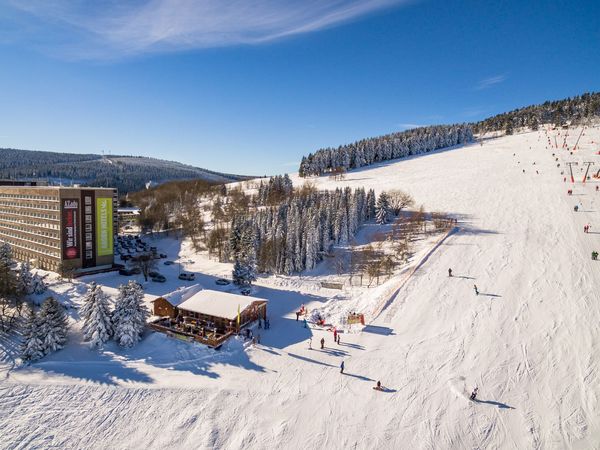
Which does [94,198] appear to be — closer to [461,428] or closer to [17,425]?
[17,425]

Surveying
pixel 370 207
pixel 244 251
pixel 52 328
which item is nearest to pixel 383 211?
pixel 370 207

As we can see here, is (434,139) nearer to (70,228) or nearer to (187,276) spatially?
(187,276)

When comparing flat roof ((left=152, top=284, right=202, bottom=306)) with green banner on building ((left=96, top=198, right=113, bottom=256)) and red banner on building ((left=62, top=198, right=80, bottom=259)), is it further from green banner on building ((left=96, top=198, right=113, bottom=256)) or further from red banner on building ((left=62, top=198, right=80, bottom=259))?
red banner on building ((left=62, top=198, right=80, bottom=259))

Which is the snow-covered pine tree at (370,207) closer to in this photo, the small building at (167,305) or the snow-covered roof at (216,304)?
the snow-covered roof at (216,304)

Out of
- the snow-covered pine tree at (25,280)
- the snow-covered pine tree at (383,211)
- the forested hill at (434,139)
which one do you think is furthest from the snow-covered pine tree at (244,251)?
the forested hill at (434,139)

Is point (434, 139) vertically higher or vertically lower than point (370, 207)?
higher

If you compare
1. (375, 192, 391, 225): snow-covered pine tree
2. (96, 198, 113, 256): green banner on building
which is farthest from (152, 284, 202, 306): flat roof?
(375, 192, 391, 225): snow-covered pine tree

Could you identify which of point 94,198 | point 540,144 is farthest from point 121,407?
point 540,144

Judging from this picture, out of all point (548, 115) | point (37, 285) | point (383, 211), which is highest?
point (548, 115)

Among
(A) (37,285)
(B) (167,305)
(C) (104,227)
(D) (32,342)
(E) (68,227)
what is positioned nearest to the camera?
(D) (32,342)
